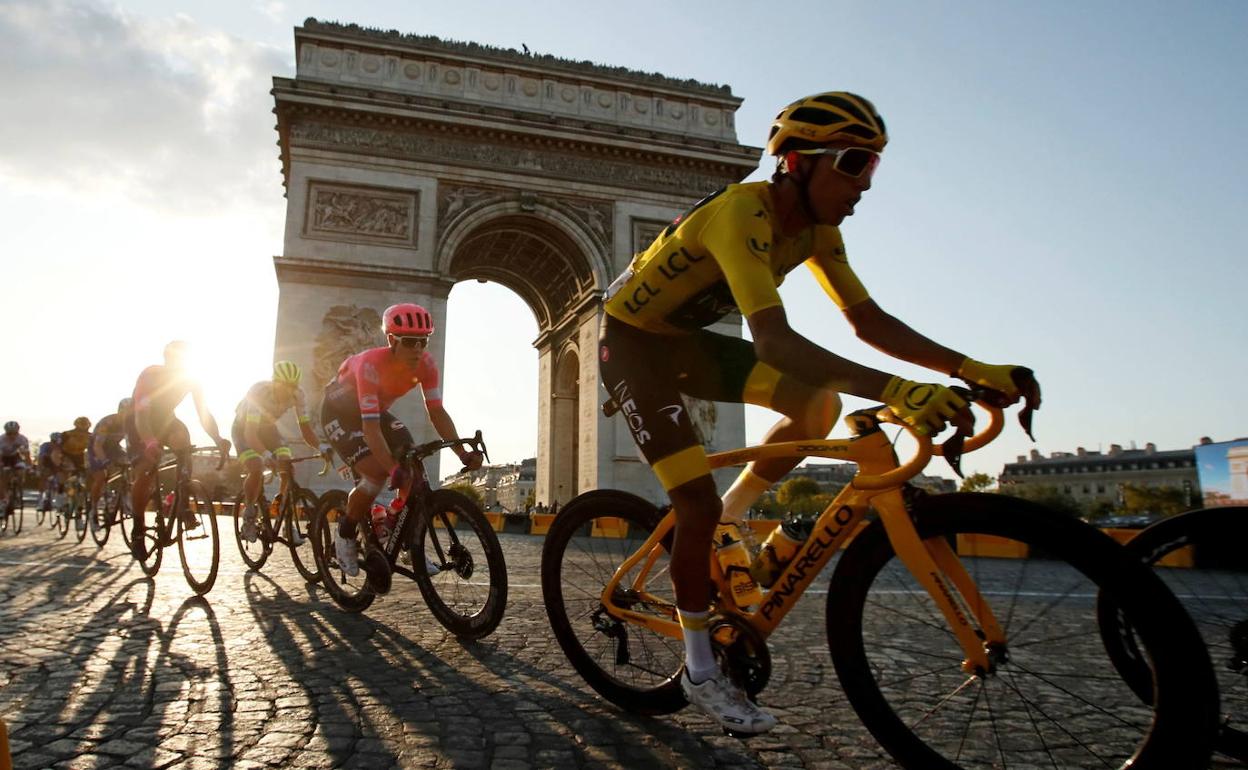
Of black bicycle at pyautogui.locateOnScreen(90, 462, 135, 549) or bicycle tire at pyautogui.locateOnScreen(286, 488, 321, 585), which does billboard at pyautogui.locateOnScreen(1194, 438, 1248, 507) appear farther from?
black bicycle at pyautogui.locateOnScreen(90, 462, 135, 549)

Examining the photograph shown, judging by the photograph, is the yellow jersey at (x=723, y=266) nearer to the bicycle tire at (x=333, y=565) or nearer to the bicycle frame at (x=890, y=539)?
the bicycle frame at (x=890, y=539)

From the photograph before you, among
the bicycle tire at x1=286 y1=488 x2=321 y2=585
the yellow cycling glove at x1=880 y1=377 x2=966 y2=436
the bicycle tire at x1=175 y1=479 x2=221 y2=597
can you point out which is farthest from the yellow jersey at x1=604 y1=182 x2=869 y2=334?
the bicycle tire at x1=286 y1=488 x2=321 y2=585

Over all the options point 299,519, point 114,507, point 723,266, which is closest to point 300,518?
point 299,519

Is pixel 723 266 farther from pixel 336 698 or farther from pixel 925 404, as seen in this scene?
pixel 336 698

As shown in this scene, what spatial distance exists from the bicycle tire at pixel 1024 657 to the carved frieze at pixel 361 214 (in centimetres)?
2036

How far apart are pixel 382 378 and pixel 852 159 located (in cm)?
317

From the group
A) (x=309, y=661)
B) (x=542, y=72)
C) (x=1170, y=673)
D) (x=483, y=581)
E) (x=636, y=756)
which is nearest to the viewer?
(x=1170, y=673)

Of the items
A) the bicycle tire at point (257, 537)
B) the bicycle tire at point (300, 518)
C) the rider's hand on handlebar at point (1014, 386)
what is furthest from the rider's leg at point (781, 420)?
the bicycle tire at point (257, 537)

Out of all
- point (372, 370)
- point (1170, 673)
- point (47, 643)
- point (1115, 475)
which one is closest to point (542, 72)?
point (372, 370)

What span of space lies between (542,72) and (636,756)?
23.3 meters

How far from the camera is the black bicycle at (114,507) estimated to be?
274 inches

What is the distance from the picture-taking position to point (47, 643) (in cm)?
345

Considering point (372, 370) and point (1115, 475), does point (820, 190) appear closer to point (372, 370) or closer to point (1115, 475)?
point (372, 370)

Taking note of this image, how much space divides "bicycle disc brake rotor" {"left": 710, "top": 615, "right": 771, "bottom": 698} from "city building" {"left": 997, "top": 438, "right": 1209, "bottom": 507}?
83601 millimetres
